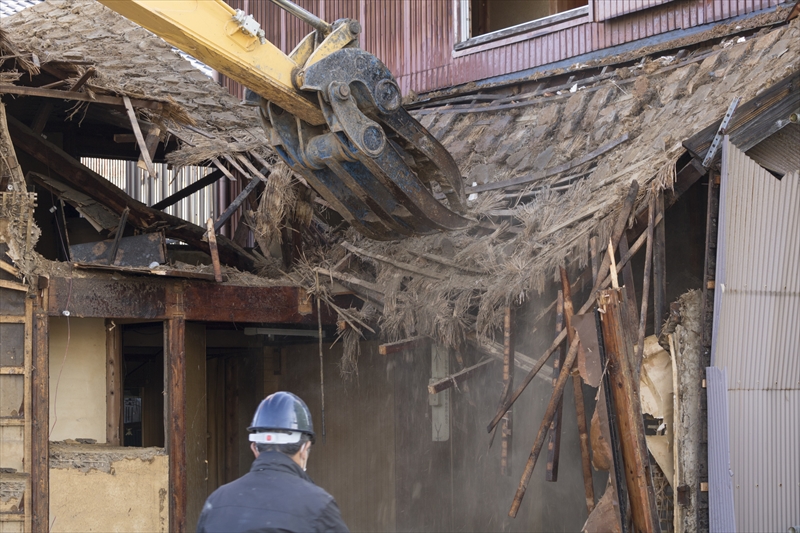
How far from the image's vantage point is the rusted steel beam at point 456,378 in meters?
8.59

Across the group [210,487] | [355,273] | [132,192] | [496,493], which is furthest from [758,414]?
[132,192]

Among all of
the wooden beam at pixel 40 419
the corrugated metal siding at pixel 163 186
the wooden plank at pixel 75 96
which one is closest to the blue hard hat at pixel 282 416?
the wooden beam at pixel 40 419

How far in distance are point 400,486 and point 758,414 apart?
18.0 ft

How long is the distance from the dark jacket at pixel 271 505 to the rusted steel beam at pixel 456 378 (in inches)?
194

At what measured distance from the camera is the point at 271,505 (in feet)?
11.4

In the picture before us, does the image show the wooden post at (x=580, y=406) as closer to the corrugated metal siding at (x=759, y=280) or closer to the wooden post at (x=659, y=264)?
the wooden post at (x=659, y=264)

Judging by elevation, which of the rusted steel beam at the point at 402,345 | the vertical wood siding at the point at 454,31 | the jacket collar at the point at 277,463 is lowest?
the jacket collar at the point at 277,463

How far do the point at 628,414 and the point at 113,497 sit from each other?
5.57 meters

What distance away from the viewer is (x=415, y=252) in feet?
32.0

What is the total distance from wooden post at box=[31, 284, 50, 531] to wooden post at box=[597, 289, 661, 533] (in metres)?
5.49

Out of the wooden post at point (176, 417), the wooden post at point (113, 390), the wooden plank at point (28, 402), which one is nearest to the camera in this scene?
the wooden plank at point (28, 402)

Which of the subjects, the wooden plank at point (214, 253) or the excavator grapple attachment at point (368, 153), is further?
the wooden plank at point (214, 253)

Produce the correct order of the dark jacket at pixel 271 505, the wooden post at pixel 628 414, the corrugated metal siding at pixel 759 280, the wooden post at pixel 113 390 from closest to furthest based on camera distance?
1. the dark jacket at pixel 271 505
2. the wooden post at pixel 628 414
3. the corrugated metal siding at pixel 759 280
4. the wooden post at pixel 113 390

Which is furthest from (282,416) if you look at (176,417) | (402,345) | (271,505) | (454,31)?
(454,31)
